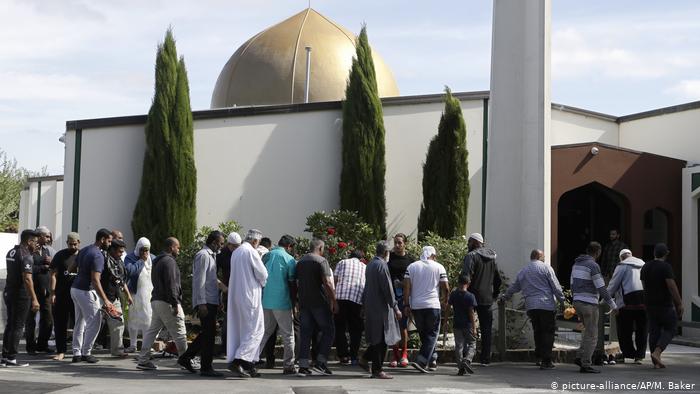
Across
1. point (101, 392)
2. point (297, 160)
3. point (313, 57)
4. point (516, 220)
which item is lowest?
point (101, 392)

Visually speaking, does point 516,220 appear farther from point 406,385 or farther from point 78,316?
point 78,316

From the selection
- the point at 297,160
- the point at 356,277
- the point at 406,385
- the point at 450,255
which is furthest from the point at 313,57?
the point at 406,385

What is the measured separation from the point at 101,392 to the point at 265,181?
10750mm

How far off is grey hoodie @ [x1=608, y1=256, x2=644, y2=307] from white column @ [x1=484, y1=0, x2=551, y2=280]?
3.90 ft

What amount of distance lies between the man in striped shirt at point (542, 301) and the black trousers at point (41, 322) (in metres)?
6.94

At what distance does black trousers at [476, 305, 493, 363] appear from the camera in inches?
530

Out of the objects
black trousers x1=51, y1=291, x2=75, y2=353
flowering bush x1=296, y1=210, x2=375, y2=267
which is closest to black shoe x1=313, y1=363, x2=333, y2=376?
black trousers x1=51, y1=291, x2=75, y2=353

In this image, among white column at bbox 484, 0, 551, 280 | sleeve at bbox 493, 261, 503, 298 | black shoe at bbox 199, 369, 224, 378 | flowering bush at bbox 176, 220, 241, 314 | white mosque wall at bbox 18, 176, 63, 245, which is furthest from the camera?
white mosque wall at bbox 18, 176, 63, 245

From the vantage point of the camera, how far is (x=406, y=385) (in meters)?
11.4

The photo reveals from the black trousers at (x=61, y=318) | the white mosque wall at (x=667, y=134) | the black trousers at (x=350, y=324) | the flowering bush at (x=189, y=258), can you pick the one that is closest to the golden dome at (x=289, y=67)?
the flowering bush at (x=189, y=258)

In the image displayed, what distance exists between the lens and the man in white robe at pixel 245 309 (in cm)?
1188

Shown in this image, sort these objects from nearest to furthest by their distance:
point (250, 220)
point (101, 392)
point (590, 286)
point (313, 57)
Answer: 1. point (101, 392)
2. point (590, 286)
3. point (250, 220)
4. point (313, 57)

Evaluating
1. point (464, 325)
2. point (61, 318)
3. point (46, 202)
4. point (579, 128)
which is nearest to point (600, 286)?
point (464, 325)

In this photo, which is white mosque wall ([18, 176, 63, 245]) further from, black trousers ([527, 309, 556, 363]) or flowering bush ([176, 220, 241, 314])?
black trousers ([527, 309, 556, 363])
